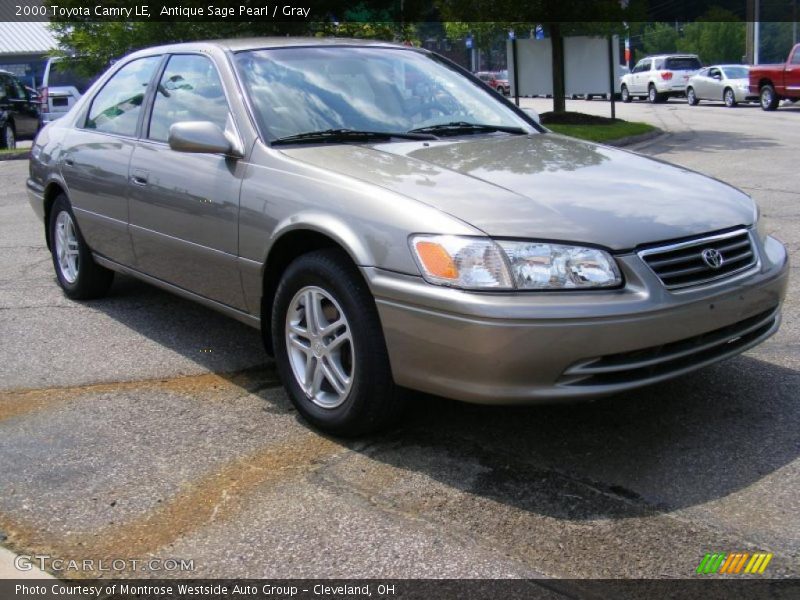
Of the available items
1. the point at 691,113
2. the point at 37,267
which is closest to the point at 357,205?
the point at 37,267

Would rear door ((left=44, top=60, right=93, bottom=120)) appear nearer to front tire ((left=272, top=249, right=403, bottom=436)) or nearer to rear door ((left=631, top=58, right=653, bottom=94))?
front tire ((left=272, top=249, right=403, bottom=436))

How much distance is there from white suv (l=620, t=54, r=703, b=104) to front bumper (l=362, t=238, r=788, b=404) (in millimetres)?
33025

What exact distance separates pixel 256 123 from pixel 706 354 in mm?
2198

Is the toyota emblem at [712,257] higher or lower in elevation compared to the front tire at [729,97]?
higher

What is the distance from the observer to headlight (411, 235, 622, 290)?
3344mm

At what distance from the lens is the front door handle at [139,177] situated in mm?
4961

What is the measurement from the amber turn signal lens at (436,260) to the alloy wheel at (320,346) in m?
0.48

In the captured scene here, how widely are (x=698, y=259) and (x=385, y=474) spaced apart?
55.7 inches

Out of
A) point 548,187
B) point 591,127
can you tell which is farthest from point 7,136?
point 548,187

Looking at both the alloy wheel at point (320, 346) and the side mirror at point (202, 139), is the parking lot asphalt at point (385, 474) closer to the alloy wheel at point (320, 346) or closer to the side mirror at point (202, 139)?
the alloy wheel at point (320, 346)

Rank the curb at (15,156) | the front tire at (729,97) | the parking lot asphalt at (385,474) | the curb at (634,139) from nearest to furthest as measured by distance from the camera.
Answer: the parking lot asphalt at (385,474)
the curb at (634,139)
the curb at (15,156)
the front tire at (729,97)

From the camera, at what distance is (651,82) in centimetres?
3544

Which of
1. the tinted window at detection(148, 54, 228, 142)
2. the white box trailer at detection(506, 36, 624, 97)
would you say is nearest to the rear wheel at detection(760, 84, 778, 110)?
the white box trailer at detection(506, 36, 624, 97)

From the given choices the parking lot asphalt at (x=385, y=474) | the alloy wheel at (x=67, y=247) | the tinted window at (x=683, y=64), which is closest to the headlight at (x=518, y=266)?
the parking lot asphalt at (x=385, y=474)
